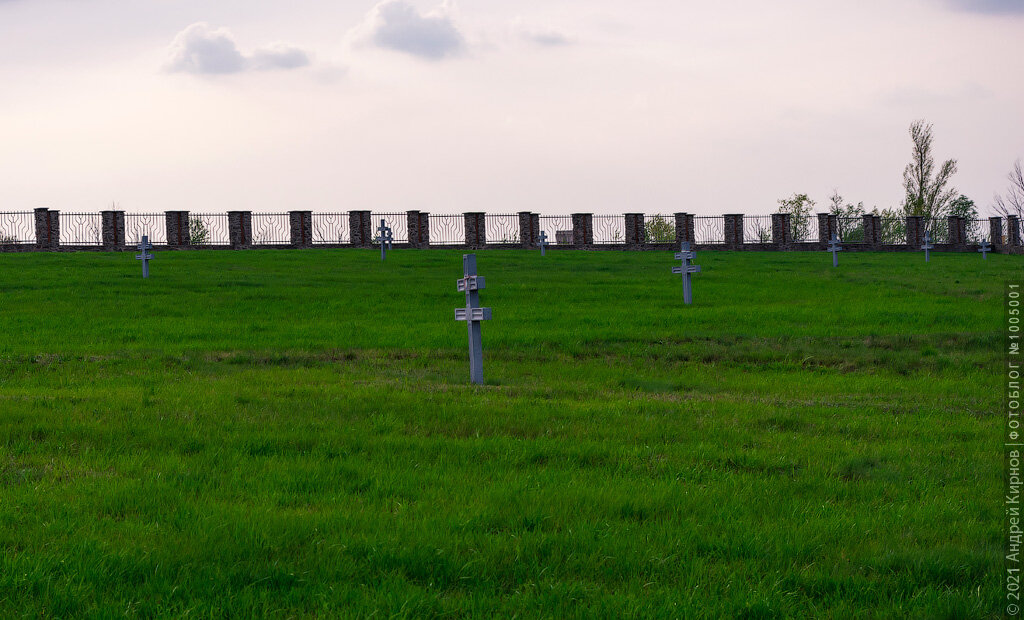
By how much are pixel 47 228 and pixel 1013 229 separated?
57624 mm

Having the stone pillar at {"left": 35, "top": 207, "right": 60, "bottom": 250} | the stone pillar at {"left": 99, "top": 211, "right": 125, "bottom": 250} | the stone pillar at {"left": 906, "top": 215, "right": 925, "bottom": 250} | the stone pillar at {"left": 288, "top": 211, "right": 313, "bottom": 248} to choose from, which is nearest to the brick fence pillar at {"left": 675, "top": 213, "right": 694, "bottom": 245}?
the stone pillar at {"left": 906, "top": 215, "right": 925, "bottom": 250}

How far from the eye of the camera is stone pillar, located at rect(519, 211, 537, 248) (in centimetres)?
5162

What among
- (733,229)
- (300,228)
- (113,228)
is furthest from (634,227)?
(113,228)

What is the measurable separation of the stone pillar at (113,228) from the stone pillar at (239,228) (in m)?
5.29

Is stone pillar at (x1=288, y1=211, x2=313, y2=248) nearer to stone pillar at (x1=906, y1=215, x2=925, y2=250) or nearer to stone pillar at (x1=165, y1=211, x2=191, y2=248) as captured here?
Result: stone pillar at (x1=165, y1=211, x2=191, y2=248)

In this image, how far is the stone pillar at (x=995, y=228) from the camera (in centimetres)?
5919

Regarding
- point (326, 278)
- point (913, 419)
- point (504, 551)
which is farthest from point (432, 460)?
point (326, 278)

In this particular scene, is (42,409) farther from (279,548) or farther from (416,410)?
(279,548)

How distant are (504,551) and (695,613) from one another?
3.90ft

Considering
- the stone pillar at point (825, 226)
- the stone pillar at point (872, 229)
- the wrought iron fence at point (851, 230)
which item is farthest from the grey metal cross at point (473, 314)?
the wrought iron fence at point (851, 230)

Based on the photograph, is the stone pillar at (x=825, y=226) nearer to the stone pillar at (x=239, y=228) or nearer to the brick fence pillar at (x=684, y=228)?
the brick fence pillar at (x=684, y=228)

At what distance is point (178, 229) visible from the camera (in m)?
47.2

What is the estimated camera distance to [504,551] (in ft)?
16.8

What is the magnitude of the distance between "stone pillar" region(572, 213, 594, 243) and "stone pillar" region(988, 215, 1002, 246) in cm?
2764
